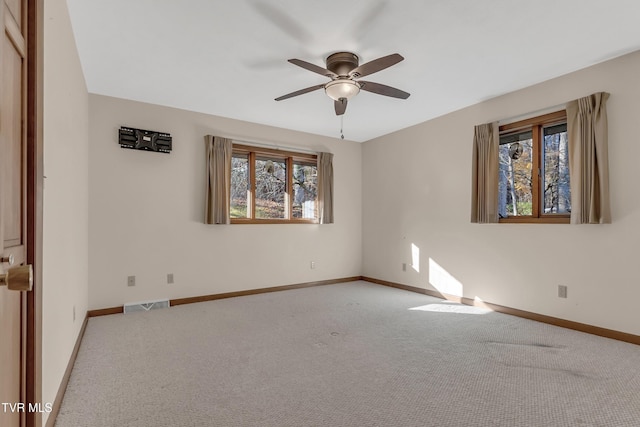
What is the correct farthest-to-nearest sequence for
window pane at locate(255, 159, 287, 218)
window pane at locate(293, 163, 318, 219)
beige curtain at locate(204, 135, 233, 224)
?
window pane at locate(293, 163, 318, 219) < window pane at locate(255, 159, 287, 218) < beige curtain at locate(204, 135, 233, 224)

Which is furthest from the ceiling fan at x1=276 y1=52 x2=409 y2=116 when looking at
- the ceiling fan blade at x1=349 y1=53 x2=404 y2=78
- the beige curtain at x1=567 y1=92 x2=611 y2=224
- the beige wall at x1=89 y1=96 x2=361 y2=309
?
the beige wall at x1=89 y1=96 x2=361 y2=309

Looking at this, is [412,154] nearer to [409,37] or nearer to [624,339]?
[409,37]

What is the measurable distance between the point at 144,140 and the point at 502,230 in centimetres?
444

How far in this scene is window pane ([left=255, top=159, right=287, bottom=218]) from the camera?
5.18 meters

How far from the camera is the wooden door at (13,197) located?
79 cm

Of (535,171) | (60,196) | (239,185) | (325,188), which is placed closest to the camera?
(60,196)

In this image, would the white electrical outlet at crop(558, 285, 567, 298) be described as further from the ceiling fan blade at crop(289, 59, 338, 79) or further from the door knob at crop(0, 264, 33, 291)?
the door knob at crop(0, 264, 33, 291)

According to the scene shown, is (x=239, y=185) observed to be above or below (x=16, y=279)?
above

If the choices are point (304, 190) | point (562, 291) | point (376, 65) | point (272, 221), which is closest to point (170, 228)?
point (272, 221)

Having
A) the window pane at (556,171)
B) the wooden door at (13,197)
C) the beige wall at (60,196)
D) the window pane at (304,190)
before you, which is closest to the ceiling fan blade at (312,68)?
the beige wall at (60,196)

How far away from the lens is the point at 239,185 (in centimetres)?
500

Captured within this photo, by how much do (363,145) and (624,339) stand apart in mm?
4388

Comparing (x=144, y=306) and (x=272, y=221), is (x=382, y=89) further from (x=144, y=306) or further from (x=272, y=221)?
(x=144, y=306)

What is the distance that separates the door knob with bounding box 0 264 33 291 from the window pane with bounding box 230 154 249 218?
13.7 ft
